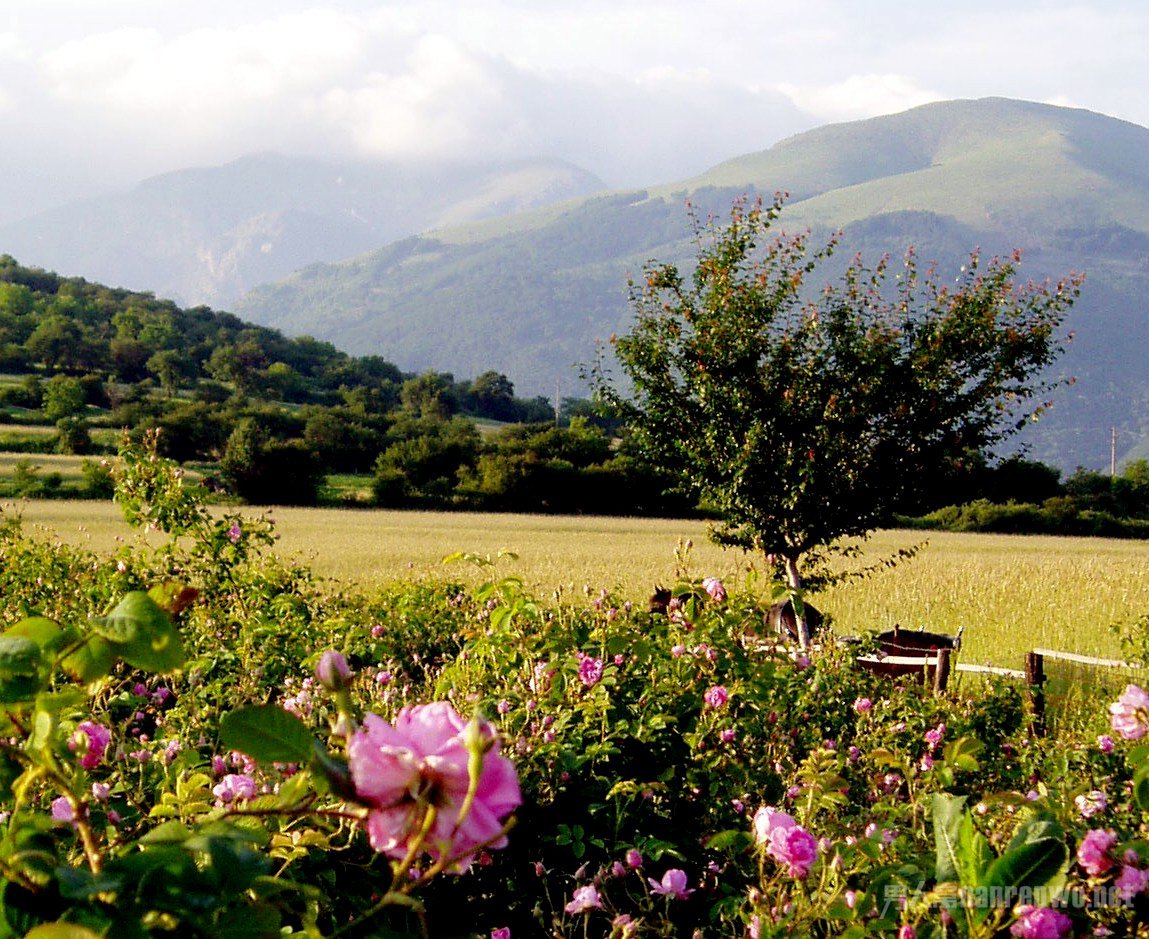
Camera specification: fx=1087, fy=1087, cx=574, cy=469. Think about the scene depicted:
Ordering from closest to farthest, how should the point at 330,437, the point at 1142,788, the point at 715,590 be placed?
1. the point at 1142,788
2. the point at 715,590
3. the point at 330,437

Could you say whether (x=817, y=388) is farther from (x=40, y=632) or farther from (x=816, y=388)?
(x=40, y=632)

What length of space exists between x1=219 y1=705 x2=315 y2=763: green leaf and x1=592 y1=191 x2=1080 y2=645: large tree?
956cm

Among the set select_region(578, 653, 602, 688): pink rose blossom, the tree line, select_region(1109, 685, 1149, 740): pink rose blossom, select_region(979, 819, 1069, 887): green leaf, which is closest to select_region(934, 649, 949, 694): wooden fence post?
select_region(578, 653, 602, 688): pink rose blossom

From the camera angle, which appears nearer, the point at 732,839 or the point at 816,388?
the point at 732,839

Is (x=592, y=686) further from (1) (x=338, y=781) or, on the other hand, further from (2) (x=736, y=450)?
(2) (x=736, y=450)

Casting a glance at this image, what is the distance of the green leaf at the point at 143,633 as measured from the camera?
117 cm

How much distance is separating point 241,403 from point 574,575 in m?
50.0

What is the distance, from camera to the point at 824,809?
3.40m

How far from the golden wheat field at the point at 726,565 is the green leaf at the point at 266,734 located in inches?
125

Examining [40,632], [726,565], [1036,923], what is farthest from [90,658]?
[726,565]

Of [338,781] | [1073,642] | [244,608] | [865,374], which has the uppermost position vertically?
[865,374]

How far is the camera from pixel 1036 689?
602 cm

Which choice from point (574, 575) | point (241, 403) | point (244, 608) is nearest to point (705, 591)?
point (244, 608)

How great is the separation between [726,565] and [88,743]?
23.3 meters
